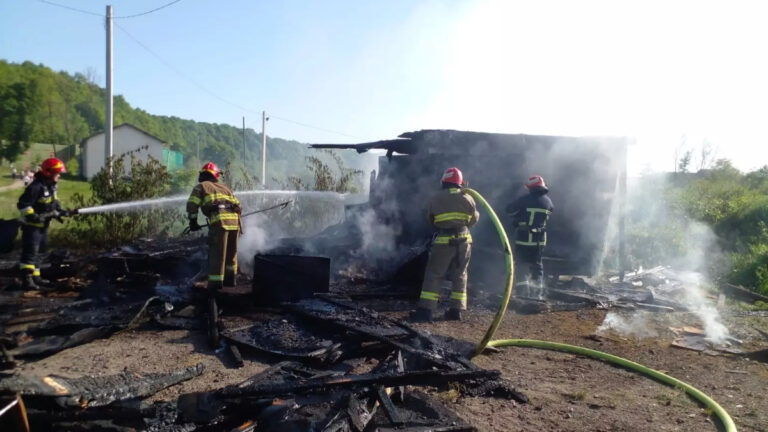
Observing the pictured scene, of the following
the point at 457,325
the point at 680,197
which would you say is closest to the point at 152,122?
the point at 680,197

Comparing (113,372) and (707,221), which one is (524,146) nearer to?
(113,372)

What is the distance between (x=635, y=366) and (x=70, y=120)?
6682cm

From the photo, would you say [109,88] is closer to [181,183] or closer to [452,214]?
[181,183]

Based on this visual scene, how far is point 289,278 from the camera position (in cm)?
621

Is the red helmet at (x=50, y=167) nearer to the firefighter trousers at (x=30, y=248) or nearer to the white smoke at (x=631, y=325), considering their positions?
the firefighter trousers at (x=30, y=248)

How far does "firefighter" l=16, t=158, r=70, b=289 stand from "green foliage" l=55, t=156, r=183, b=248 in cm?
195

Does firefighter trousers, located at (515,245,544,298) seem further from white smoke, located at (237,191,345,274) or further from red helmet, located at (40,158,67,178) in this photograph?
red helmet, located at (40,158,67,178)

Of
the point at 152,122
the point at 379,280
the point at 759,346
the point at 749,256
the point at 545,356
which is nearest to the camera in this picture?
the point at 545,356

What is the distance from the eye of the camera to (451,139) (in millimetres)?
10102

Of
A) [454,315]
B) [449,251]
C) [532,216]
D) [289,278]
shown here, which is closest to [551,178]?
[532,216]

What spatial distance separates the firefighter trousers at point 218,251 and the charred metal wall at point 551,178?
4.29 meters

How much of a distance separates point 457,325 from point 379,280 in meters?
2.33

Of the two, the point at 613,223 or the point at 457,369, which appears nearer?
the point at 457,369

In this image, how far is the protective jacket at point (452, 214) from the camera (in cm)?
636
